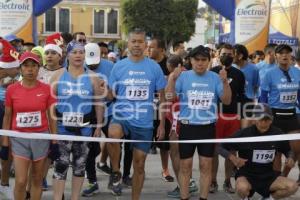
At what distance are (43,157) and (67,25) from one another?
234 ft

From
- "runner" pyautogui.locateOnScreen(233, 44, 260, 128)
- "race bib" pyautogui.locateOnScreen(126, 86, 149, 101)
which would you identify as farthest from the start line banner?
"runner" pyautogui.locateOnScreen(233, 44, 260, 128)

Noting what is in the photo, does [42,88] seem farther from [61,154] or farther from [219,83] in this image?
[219,83]

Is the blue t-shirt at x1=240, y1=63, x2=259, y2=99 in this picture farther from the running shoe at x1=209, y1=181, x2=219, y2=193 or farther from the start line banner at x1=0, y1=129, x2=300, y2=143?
the start line banner at x1=0, y1=129, x2=300, y2=143

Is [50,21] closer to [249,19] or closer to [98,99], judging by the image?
[249,19]

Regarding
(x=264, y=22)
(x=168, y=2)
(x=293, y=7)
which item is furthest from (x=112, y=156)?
(x=168, y=2)

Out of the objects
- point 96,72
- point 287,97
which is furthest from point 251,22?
point 96,72

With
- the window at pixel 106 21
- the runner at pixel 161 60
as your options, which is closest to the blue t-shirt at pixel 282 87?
the runner at pixel 161 60

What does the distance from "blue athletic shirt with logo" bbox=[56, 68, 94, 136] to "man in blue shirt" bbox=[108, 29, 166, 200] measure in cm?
38

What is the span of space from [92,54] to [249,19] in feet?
13.6

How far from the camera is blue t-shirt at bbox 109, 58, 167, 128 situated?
18.3ft

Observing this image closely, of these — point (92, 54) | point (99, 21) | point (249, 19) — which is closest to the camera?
point (92, 54)

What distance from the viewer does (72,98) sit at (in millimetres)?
5340

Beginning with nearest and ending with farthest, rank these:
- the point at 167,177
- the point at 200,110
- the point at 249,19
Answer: the point at 200,110, the point at 167,177, the point at 249,19

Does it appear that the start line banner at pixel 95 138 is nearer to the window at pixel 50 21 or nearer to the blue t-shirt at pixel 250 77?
the blue t-shirt at pixel 250 77
